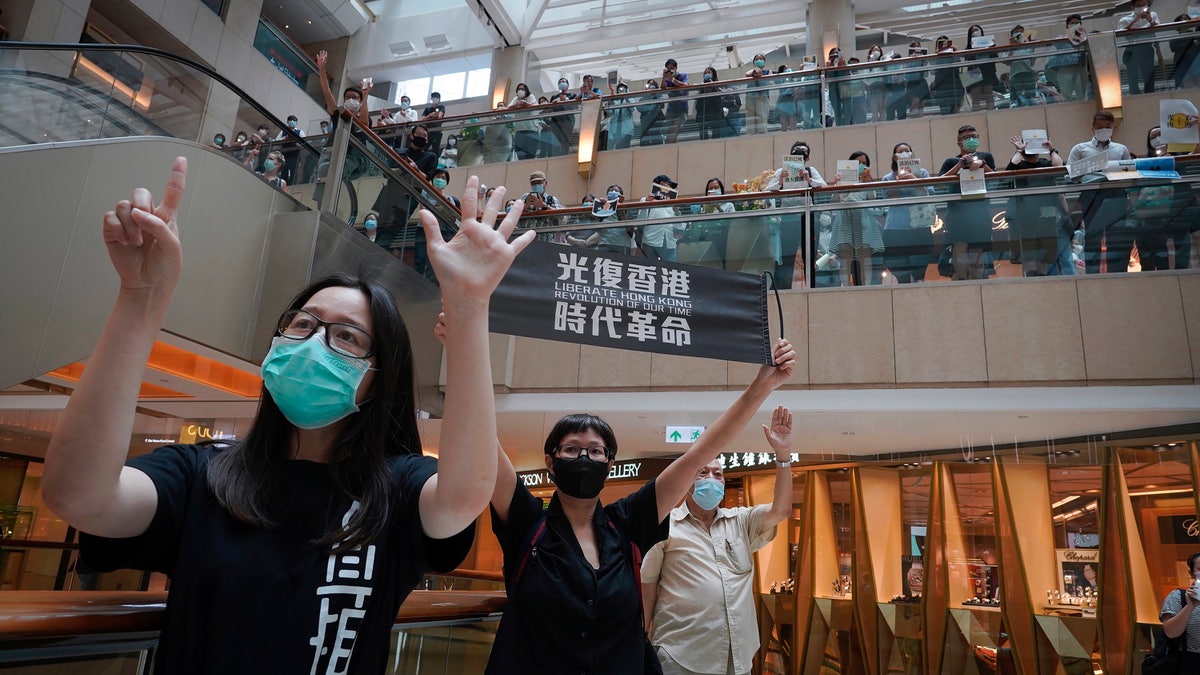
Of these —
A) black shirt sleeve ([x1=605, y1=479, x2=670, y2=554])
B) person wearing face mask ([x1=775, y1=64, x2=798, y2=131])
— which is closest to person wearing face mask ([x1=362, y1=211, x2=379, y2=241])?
black shirt sleeve ([x1=605, y1=479, x2=670, y2=554])

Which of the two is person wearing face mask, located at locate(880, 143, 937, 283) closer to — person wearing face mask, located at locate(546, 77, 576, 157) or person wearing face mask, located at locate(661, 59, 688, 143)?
person wearing face mask, located at locate(661, 59, 688, 143)

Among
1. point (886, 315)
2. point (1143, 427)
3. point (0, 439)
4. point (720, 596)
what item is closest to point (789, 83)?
point (886, 315)

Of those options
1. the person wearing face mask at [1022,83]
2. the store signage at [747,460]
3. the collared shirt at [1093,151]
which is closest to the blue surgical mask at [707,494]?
the store signage at [747,460]

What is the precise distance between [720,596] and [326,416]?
2.15 meters

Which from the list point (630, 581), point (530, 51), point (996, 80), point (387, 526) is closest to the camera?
point (387, 526)

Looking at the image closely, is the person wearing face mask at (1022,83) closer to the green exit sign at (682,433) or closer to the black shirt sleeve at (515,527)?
the green exit sign at (682,433)

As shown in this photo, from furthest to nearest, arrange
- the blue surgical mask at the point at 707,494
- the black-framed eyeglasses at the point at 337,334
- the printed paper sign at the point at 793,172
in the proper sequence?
the printed paper sign at the point at 793,172
the blue surgical mask at the point at 707,494
the black-framed eyeglasses at the point at 337,334

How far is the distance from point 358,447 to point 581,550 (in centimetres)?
103

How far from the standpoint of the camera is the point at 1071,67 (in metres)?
8.84

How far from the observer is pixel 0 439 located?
1019 centimetres

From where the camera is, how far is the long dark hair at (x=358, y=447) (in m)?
1.11

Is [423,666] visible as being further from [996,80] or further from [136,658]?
[996,80]

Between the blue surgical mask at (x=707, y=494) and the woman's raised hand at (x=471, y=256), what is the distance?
2420mm

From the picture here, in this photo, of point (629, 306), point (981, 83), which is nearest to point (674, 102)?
point (981, 83)
